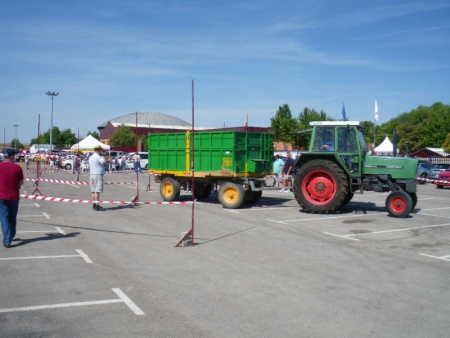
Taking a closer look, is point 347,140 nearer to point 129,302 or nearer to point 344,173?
point 344,173

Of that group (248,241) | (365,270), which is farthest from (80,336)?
(248,241)

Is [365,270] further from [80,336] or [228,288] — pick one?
[80,336]

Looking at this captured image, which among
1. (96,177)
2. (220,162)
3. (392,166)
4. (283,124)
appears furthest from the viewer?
(283,124)

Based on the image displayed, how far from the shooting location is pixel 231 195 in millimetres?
14445

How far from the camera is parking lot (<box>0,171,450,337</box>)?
15.6ft

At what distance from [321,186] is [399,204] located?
223 centimetres

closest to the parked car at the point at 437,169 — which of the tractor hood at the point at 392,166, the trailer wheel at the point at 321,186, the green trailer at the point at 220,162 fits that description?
the tractor hood at the point at 392,166

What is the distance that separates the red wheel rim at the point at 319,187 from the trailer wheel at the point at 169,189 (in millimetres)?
4691

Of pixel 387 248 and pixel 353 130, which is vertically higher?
pixel 353 130

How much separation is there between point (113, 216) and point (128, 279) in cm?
631

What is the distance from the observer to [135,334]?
4.46 m

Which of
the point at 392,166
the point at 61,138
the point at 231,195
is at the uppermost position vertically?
the point at 61,138

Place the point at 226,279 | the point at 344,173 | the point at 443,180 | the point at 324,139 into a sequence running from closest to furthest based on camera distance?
the point at 226,279
the point at 344,173
the point at 324,139
the point at 443,180

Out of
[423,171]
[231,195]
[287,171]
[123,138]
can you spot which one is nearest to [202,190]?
[231,195]
